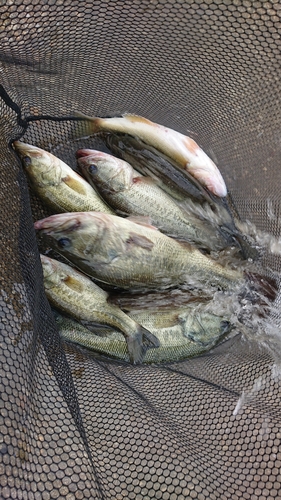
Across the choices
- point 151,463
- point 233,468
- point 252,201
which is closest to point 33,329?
point 151,463

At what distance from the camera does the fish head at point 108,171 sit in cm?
275

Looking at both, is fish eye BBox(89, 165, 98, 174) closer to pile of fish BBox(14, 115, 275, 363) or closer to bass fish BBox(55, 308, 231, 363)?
pile of fish BBox(14, 115, 275, 363)

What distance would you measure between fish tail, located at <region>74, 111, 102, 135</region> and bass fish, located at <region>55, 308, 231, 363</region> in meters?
1.31

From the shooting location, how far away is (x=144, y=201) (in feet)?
9.04

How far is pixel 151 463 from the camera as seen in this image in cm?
192

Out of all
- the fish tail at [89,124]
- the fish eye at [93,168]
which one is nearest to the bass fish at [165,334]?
the fish eye at [93,168]

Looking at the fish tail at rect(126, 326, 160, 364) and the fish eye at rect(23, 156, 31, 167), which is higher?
the fish eye at rect(23, 156, 31, 167)

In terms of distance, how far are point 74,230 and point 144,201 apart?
0.52m

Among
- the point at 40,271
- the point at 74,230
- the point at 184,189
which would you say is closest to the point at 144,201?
the point at 184,189

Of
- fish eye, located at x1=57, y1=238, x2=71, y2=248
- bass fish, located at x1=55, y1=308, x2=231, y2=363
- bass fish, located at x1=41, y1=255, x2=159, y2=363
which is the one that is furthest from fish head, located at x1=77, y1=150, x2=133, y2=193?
bass fish, located at x1=55, y1=308, x2=231, y2=363

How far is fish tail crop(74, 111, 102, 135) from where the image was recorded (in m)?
2.90

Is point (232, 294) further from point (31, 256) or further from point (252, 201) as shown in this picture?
point (31, 256)

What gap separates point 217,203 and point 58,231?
1.06 meters

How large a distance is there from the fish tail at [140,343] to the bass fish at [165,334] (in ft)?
0.43
